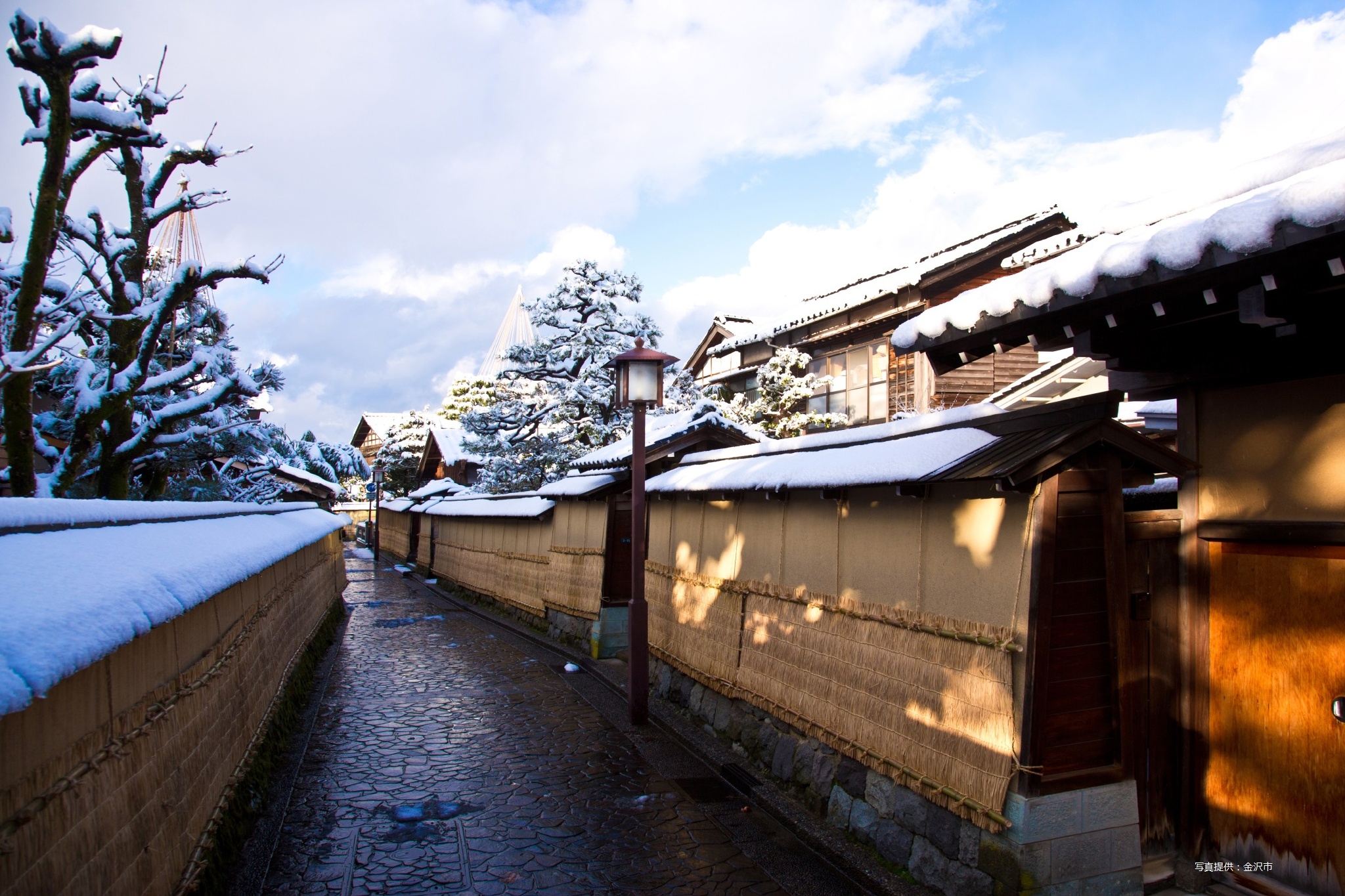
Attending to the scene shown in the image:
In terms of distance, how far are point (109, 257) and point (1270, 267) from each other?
49.4ft

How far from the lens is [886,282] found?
20.5 m

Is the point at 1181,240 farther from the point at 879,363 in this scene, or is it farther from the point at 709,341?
the point at 709,341

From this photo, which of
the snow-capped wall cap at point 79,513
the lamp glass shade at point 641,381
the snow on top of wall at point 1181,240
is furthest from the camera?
the lamp glass shade at point 641,381

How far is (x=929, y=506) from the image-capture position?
6488 mm

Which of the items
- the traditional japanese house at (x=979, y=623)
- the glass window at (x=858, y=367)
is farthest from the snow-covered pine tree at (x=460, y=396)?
the traditional japanese house at (x=979, y=623)

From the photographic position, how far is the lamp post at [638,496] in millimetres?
10844

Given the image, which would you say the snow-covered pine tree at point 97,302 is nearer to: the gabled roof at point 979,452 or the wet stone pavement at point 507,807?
the wet stone pavement at point 507,807

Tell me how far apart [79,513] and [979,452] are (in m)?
6.28

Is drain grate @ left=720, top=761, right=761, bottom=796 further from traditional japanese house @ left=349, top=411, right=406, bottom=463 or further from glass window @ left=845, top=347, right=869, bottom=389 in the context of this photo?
traditional japanese house @ left=349, top=411, right=406, bottom=463

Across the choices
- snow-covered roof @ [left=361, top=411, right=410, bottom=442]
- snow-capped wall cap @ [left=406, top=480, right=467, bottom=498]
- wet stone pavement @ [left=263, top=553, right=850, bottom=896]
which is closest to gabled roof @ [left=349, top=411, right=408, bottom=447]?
snow-covered roof @ [left=361, top=411, right=410, bottom=442]

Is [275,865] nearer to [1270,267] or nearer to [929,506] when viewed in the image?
[929,506]

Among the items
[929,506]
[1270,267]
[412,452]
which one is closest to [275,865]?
[929,506]

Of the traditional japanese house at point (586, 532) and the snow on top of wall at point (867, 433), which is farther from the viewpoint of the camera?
the traditional japanese house at point (586, 532)

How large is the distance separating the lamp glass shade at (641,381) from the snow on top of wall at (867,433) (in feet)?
4.79
